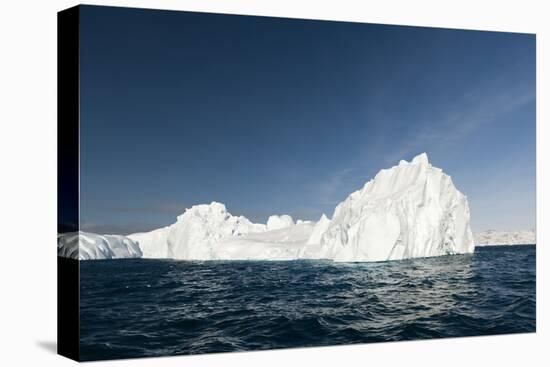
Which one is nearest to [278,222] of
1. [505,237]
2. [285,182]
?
[285,182]

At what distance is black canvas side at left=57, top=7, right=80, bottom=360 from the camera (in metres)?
10.8

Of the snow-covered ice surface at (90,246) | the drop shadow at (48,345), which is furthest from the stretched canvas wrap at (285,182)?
the drop shadow at (48,345)

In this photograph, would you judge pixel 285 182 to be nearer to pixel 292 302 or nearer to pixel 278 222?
pixel 278 222

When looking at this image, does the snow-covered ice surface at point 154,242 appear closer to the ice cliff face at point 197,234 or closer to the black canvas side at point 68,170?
the ice cliff face at point 197,234

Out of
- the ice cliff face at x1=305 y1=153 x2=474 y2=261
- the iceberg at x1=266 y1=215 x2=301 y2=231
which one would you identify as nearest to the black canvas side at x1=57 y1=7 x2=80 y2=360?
the iceberg at x1=266 y1=215 x2=301 y2=231

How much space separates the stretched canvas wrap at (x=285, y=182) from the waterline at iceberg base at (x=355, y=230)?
50 millimetres

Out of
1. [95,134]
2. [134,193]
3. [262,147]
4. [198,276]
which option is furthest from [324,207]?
[95,134]

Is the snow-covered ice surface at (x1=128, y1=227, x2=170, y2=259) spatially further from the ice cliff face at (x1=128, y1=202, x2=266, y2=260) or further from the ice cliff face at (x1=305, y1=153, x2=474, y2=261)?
the ice cliff face at (x1=305, y1=153, x2=474, y2=261)

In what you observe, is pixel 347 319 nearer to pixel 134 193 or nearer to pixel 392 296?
pixel 392 296

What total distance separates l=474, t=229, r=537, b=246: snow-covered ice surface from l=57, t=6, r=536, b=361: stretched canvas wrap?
64 millimetres

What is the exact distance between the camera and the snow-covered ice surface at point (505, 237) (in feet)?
46.4

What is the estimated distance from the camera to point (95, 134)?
1101cm

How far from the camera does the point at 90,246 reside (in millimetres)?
10789

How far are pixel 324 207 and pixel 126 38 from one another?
4.71 metres
